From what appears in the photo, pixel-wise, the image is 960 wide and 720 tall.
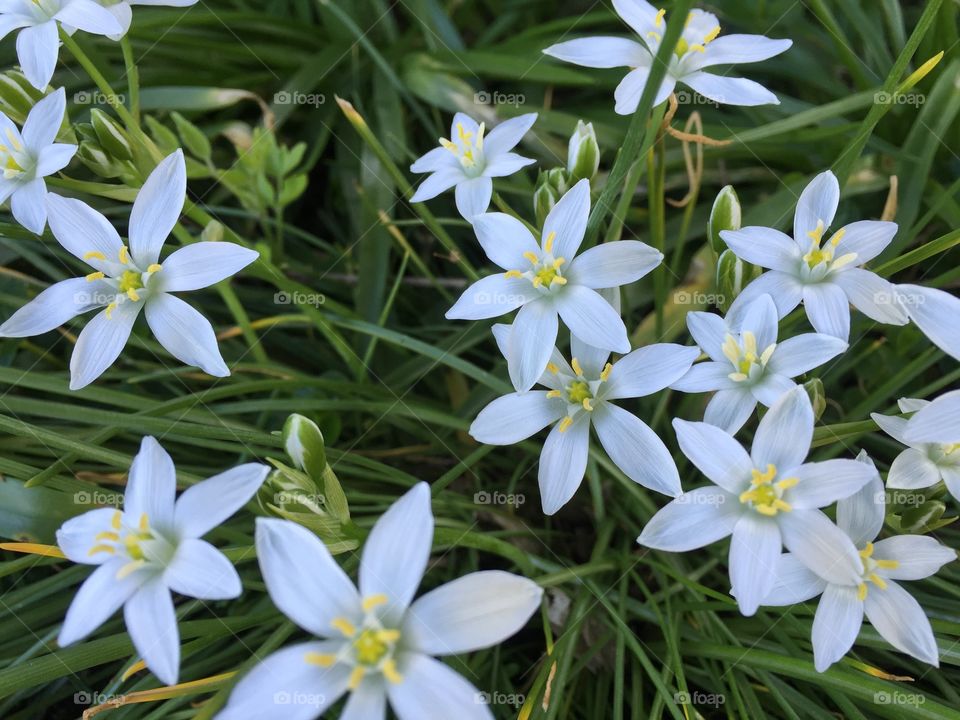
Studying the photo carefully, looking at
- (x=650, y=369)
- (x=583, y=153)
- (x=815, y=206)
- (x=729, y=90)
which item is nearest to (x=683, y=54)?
(x=729, y=90)

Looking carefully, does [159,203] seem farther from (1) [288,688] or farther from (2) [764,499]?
(2) [764,499]

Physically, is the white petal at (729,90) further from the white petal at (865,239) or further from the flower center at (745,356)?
the flower center at (745,356)

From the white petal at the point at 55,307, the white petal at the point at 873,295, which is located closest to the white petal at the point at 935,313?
the white petal at the point at 873,295

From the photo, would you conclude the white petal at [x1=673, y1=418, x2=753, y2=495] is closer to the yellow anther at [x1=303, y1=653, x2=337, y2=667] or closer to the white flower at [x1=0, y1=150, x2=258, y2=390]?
the yellow anther at [x1=303, y1=653, x2=337, y2=667]

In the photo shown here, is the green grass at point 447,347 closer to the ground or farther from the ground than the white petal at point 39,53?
closer to the ground

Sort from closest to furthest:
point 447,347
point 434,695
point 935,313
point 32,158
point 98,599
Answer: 1. point 434,695
2. point 98,599
3. point 935,313
4. point 32,158
5. point 447,347
